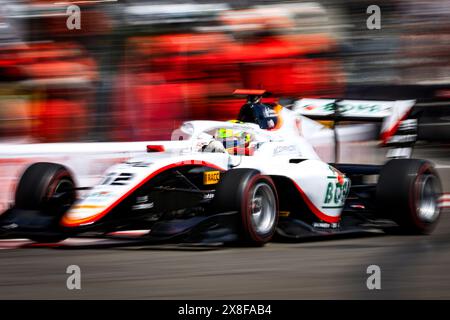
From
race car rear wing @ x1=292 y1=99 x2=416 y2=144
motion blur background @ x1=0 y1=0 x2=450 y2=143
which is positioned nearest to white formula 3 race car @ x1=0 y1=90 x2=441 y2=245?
race car rear wing @ x1=292 y1=99 x2=416 y2=144

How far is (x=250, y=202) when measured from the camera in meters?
7.16

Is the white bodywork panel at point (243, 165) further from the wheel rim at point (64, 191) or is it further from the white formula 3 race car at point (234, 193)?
the wheel rim at point (64, 191)

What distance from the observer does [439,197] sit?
338 inches

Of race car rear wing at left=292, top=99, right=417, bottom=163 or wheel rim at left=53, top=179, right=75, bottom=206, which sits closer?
wheel rim at left=53, top=179, right=75, bottom=206

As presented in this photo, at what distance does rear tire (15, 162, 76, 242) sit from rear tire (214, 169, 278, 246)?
136 centimetres

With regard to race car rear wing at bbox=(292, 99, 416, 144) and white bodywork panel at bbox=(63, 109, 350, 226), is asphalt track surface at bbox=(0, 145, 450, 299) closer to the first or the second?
white bodywork panel at bbox=(63, 109, 350, 226)

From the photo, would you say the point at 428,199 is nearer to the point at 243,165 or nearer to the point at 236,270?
the point at 243,165

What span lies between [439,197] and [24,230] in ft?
12.1

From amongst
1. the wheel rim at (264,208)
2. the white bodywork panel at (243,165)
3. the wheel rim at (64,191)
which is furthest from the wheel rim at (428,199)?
the wheel rim at (64,191)

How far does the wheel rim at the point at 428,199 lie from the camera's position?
27.4ft

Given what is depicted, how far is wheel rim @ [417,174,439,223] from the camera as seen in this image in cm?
836

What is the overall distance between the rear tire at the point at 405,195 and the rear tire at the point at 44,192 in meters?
2.66

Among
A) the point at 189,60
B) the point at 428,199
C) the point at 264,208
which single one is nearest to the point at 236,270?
the point at 264,208
